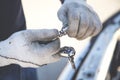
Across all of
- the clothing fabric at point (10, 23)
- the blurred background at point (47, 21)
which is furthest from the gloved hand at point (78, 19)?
the blurred background at point (47, 21)

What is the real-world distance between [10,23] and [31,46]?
0.76 feet

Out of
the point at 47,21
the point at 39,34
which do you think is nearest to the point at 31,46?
the point at 39,34

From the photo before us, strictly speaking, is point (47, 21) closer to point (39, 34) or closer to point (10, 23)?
point (10, 23)

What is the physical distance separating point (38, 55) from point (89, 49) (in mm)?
654

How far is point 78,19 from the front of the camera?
907 millimetres

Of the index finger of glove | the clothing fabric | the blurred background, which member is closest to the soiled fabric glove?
the index finger of glove

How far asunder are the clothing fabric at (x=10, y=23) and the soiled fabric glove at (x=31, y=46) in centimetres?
16

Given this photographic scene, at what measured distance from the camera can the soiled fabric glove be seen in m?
0.86

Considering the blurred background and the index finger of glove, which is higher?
the index finger of glove

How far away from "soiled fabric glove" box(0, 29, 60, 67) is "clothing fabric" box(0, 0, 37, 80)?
0.16m

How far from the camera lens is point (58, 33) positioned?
0.88 m

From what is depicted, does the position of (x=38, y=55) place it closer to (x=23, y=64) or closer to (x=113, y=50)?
(x=23, y=64)

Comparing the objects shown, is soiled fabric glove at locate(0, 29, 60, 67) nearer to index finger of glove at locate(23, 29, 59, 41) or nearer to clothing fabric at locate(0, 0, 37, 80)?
index finger of glove at locate(23, 29, 59, 41)

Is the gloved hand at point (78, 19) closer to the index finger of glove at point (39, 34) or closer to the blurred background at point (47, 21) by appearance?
the index finger of glove at point (39, 34)
